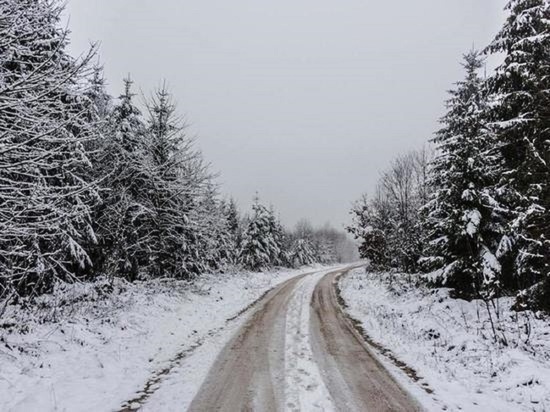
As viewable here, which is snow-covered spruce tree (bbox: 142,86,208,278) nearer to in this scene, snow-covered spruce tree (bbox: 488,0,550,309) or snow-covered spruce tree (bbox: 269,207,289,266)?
snow-covered spruce tree (bbox: 488,0,550,309)

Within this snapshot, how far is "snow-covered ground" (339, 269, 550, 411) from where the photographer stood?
7023 millimetres

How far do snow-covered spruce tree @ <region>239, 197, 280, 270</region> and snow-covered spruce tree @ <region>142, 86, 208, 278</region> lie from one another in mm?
20485

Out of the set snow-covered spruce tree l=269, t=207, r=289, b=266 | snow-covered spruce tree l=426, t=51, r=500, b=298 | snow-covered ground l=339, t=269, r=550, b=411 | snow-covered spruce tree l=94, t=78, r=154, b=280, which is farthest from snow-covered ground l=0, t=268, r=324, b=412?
snow-covered spruce tree l=269, t=207, r=289, b=266

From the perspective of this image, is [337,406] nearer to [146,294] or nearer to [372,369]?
[372,369]

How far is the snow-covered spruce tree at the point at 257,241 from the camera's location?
1684 inches

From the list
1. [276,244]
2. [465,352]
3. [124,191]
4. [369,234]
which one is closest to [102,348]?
[465,352]

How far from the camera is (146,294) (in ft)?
51.8

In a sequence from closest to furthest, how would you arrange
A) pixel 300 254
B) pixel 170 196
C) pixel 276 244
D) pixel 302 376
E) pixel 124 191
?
pixel 302 376, pixel 124 191, pixel 170 196, pixel 276 244, pixel 300 254

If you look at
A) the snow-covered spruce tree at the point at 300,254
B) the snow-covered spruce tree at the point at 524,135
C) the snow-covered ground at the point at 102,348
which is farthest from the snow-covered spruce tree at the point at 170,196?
the snow-covered spruce tree at the point at 300,254

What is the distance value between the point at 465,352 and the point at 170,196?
14.8 m

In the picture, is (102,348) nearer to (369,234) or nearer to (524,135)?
(524,135)

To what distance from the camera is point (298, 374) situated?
26.7 feet

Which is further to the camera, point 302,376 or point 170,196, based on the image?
point 170,196

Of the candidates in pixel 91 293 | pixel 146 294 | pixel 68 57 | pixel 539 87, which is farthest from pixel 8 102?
pixel 539 87
